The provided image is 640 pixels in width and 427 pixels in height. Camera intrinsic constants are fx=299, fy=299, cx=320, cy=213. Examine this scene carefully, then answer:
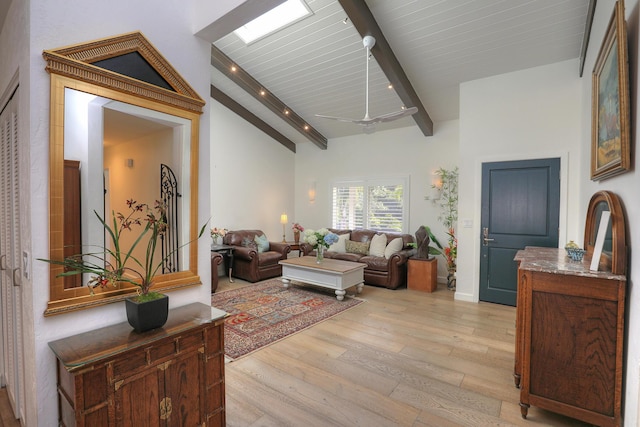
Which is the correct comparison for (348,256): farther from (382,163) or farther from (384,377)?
(384,377)

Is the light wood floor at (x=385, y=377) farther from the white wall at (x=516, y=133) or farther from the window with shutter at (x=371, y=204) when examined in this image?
the window with shutter at (x=371, y=204)

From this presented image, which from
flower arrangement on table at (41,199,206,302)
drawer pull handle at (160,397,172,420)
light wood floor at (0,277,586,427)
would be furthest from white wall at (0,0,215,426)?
light wood floor at (0,277,586,427)

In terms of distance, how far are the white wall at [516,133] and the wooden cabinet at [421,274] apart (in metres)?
0.50

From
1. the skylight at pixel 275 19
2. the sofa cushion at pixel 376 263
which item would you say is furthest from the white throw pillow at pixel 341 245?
the skylight at pixel 275 19

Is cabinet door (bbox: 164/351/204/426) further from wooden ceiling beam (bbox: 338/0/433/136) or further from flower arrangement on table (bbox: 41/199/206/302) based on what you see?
wooden ceiling beam (bbox: 338/0/433/136)

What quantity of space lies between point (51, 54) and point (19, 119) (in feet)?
1.42

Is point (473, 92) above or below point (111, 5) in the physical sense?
above

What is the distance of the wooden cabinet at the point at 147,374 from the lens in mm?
1197

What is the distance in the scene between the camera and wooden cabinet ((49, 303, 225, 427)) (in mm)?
1197

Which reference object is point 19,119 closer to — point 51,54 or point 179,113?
point 51,54

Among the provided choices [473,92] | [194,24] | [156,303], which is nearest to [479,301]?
[473,92]

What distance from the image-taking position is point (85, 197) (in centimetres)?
143

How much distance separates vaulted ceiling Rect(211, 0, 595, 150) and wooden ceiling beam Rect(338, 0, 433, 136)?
1 cm

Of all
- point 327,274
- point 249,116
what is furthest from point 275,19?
point 327,274
